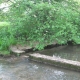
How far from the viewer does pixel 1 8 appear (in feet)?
34.6

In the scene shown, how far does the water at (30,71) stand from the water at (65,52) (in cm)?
136

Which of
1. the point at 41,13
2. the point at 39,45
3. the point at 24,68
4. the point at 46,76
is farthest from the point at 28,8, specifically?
the point at 46,76

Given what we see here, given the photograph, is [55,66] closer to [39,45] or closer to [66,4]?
[39,45]

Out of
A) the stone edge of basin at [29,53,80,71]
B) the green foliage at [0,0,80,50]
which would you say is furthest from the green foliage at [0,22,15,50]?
the stone edge of basin at [29,53,80,71]

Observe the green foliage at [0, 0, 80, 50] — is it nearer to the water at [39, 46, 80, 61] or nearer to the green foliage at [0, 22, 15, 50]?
the green foliage at [0, 22, 15, 50]

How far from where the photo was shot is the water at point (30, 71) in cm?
692

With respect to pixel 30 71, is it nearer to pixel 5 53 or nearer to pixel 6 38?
pixel 5 53

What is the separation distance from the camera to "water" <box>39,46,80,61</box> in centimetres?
916

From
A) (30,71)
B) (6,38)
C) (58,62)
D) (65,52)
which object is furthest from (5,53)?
(65,52)

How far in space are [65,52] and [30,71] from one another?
279 cm

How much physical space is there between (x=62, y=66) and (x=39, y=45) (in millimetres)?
1452

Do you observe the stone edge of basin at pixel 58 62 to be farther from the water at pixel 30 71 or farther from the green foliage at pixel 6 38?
the green foliage at pixel 6 38

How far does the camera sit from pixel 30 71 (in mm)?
7492

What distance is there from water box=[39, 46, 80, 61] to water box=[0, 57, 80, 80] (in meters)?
1.36
